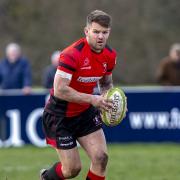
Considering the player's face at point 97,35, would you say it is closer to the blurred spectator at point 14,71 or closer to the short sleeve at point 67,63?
the short sleeve at point 67,63

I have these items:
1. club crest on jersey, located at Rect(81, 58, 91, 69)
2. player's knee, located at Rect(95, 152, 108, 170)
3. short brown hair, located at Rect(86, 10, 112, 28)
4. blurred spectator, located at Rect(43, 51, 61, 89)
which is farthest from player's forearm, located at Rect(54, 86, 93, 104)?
blurred spectator, located at Rect(43, 51, 61, 89)

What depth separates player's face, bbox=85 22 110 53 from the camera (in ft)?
30.6

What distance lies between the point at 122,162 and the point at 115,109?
4.79 meters

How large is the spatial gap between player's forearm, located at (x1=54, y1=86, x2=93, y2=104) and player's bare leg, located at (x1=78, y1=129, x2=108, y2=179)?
1.91 ft

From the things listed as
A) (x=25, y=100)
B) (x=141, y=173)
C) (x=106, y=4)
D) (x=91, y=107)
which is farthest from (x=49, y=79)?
(x=106, y=4)

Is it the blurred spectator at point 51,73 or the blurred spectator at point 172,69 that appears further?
the blurred spectator at point 172,69

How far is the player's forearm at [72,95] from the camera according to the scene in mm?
9328

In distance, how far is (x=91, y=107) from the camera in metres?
9.97

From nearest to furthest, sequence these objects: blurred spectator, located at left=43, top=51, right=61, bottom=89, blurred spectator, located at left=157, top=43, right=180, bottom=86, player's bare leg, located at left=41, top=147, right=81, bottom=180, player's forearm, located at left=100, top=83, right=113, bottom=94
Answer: player's bare leg, located at left=41, top=147, right=81, bottom=180, player's forearm, located at left=100, top=83, right=113, bottom=94, blurred spectator, located at left=43, top=51, right=61, bottom=89, blurred spectator, located at left=157, top=43, right=180, bottom=86

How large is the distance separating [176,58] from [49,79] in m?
2.98

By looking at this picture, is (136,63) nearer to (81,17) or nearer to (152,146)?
(81,17)

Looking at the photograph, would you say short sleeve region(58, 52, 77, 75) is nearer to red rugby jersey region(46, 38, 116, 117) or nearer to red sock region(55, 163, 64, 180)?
red rugby jersey region(46, 38, 116, 117)

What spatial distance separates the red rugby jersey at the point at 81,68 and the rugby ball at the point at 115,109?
29 cm

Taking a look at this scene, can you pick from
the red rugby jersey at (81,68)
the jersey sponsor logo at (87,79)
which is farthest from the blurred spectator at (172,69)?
the jersey sponsor logo at (87,79)
